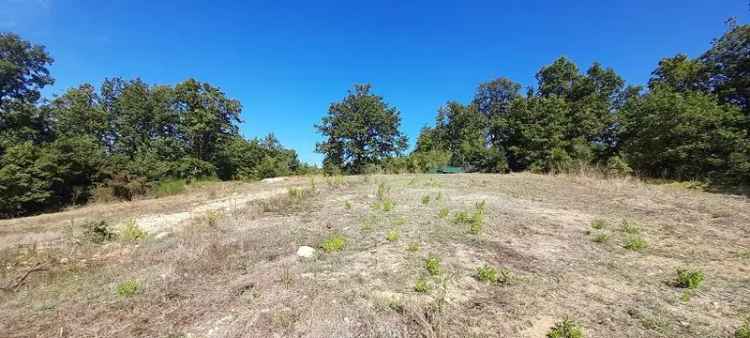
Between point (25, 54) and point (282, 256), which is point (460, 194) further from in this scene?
point (25, 54)

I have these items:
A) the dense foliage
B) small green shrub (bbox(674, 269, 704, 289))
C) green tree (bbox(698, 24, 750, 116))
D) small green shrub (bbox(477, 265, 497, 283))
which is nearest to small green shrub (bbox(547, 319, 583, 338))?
small green shrub (bbox(477, 265, 497, 283))

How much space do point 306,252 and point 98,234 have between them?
3.82 m

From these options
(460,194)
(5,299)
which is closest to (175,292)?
(5,299)

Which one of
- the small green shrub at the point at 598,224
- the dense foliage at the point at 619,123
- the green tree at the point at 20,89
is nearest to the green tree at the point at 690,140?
the dense foliage at the point at 619,123

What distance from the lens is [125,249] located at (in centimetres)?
369

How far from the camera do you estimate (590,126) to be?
18562 millimetres

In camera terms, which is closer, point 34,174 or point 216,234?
point 216,234

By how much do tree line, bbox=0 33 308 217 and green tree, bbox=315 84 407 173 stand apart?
17.6ft

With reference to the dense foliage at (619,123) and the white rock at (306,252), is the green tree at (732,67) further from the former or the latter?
the white rock at (306,252)

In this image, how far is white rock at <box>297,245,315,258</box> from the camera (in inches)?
122

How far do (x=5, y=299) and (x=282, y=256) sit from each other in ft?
7.86

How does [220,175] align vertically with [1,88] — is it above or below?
below

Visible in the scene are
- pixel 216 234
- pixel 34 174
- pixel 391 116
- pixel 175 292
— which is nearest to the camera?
pixel 175 292

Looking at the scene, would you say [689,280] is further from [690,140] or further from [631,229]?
[690,140]
